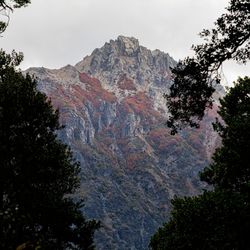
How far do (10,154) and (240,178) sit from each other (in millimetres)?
14646

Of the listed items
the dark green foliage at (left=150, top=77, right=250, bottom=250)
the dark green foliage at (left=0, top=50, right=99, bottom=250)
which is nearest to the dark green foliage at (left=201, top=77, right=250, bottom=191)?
the dark green foliage at (left=150, top=77, right=250, bottom=250)

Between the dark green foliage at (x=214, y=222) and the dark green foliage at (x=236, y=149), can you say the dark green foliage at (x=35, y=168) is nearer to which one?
the dark green foliage at (x=214, y=222)

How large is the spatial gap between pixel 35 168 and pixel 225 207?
11.6 meters

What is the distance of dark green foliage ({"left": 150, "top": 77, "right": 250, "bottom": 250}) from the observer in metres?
28.2

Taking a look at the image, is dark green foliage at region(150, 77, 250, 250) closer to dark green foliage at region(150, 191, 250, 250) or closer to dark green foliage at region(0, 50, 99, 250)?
dark green foliage at region(150, 191, 250, 250)

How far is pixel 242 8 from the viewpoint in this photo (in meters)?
13.4

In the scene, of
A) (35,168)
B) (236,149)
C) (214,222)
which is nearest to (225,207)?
(214,222)

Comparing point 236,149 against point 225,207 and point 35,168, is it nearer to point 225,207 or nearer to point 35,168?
point 225,207

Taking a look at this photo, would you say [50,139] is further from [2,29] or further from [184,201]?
[184,201]

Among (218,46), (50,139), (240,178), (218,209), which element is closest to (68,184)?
(50,139)

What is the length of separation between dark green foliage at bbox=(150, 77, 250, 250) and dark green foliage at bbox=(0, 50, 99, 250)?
7.53 meters

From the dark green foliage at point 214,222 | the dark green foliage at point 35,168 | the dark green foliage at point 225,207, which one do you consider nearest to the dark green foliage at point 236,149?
the dark green foliage at point 225,207

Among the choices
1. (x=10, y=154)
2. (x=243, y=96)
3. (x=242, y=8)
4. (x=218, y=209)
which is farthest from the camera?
(x=243, y=96)

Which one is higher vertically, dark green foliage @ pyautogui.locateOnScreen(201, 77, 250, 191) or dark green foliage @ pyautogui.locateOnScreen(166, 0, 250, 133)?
dark green foliage @ pyautogui.locateOnScreen(201, 77, 250, 191)
